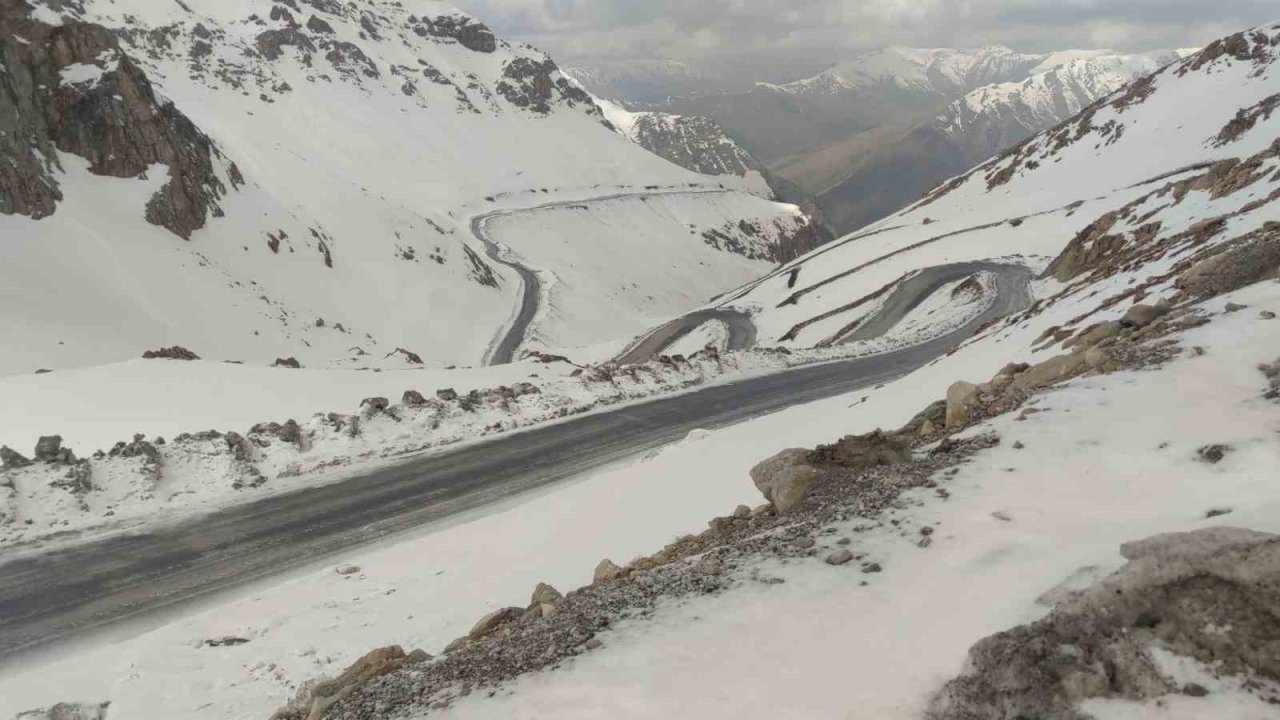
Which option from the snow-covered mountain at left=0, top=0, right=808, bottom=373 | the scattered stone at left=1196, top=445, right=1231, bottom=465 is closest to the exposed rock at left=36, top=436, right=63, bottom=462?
the scattered stone at left=1196, top=445, right=1231, bottom=465

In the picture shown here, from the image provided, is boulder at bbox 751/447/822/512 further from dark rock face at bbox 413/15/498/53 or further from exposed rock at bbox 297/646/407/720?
dark rock face at bbox 413/15/498/53

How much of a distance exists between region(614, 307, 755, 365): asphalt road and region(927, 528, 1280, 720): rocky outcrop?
44.6 metres

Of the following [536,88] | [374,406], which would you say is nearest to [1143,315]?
[374,406]

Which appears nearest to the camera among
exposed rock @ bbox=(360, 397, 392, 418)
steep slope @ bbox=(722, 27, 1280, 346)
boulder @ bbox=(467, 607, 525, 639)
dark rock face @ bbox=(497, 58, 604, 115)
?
boulder @ bbox=(467, 607, 525, 639)

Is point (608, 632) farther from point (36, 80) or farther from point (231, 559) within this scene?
point (36, 80)

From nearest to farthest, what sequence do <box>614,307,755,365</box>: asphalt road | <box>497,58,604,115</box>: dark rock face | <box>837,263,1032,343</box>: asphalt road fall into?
<box>837,263,1032,343</box>: asphalt road
<box>614,307,755,365</box>: asphalt road
<box>497,58,604,115</box>: dark rock face

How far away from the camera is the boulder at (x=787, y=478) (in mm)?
8273

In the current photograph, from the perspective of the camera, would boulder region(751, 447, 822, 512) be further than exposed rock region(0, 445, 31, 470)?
No

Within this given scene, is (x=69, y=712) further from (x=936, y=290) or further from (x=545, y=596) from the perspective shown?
(x=936, y=290)

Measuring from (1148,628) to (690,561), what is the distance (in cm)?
396

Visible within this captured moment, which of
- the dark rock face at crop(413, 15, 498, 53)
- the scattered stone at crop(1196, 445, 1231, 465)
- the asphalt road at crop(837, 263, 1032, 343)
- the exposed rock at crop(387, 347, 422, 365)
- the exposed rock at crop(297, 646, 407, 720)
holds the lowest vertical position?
the scattered stone at crop(1196, 445, 1231, 465)

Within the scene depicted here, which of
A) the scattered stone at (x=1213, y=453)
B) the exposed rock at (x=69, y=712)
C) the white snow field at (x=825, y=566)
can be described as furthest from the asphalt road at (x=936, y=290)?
the exposed rock at (x=69, y=712)

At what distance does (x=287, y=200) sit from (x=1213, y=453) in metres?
75.9

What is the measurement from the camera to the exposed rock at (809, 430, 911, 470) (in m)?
8.77
